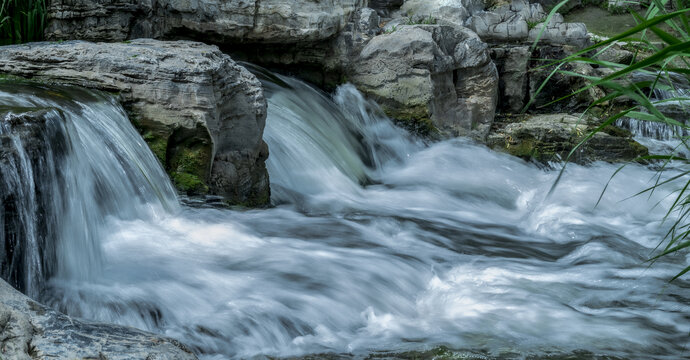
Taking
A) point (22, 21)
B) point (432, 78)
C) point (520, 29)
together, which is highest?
point (520, 29)

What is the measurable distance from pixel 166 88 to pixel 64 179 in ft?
3.98

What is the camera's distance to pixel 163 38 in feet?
21.6

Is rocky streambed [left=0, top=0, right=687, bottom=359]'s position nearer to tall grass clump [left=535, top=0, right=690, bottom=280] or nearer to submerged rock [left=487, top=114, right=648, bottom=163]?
submerged rock [left=487, top=114, right=648, bottom=163]

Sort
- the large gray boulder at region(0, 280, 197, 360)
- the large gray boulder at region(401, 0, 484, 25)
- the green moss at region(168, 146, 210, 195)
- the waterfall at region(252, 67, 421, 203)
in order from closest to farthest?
the large gray boulder at region(0, 280, 197, 360), the green moss at region(168, 146, 210, 195), the waterfall at region(252, 67, 421, 203), the large gray boulder at region(401, 0, 484, 25)

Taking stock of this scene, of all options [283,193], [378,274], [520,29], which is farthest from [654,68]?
[520,29]

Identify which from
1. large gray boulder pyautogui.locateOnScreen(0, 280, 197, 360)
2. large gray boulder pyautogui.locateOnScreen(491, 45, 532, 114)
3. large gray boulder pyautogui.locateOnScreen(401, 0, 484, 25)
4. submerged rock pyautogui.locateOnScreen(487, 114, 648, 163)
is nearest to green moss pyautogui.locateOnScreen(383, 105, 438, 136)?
submerged rock pyautogui.locateOnScreen(487, 114, 648, 163)

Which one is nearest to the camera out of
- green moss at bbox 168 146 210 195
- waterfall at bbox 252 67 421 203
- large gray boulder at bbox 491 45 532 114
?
green moss at bbox 168 146 210 195

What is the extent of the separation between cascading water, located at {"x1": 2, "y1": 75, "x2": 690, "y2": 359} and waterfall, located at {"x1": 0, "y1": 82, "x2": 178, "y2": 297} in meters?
0.11

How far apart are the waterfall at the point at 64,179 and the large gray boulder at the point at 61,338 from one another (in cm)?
119

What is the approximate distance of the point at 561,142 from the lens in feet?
26.3

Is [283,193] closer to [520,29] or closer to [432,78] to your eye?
[432,78]

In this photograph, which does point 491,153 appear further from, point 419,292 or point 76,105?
point 76,105

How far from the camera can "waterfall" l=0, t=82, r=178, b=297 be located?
326cm

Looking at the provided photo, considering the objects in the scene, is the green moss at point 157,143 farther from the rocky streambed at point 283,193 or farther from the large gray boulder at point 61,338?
the large gray boulder at point 61,338
